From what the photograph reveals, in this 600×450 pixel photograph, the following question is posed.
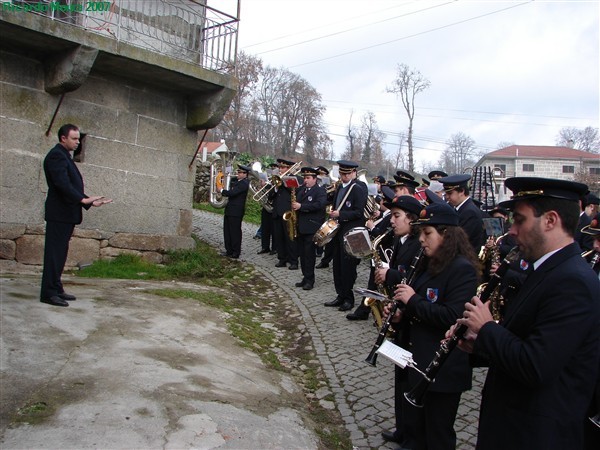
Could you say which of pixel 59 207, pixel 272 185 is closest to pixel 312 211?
pixel 272 185

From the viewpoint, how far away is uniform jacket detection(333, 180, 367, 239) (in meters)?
8.12

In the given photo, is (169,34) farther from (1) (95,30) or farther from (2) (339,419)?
(2) (339,419)

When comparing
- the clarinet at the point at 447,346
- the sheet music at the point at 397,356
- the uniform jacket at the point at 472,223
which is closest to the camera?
the clarinet at the point at 447,346

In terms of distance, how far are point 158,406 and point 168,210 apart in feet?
21.8

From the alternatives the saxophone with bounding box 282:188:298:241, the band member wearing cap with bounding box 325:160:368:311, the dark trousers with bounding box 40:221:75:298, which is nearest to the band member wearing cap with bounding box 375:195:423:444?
the band member wearing cap with bounding box 325:160:368:311

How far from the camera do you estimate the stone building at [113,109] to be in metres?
7.94

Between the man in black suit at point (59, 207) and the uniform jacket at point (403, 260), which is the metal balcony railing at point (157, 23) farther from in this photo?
the uniform jacket at point (403, 260)

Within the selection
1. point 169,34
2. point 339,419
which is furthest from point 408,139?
point 339,419

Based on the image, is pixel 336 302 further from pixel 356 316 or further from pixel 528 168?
pixel 528 168

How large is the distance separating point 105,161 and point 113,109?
0.91 metres

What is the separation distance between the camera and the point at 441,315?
3299 mm

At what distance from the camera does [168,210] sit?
10.0m

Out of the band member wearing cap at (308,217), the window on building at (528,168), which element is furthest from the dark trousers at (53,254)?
the window on building at (528,168)

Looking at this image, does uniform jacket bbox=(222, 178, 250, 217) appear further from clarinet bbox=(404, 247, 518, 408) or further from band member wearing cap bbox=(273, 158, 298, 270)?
clarinet bbox=(404, 247, 518, 408)
